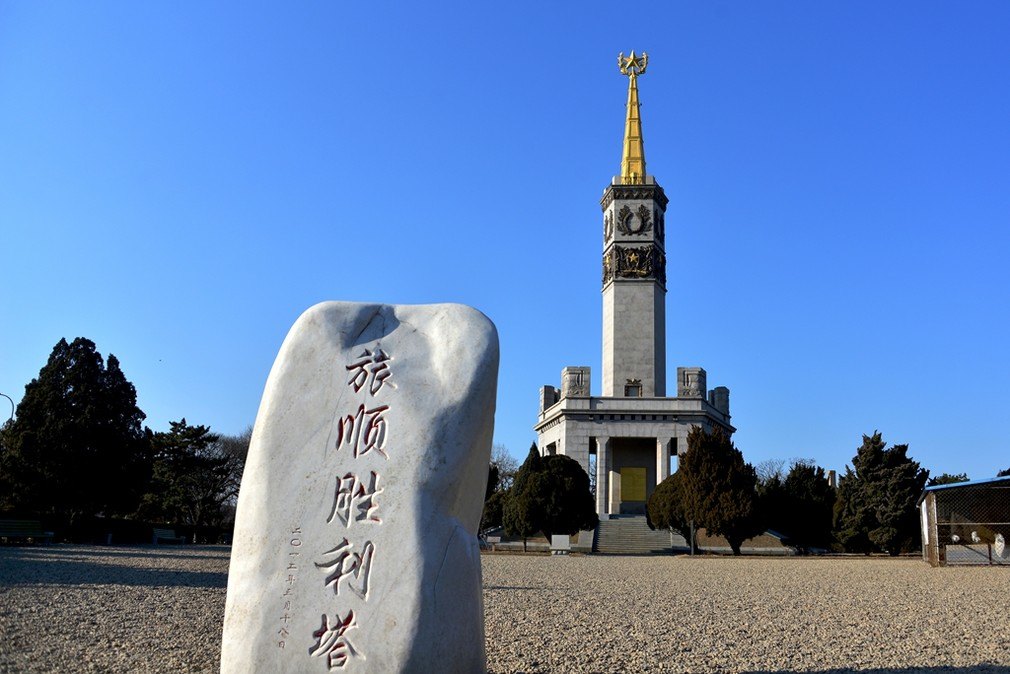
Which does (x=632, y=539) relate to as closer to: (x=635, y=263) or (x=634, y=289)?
(x=634, y=289)

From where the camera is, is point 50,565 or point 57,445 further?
point 57,445

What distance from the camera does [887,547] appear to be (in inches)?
1231

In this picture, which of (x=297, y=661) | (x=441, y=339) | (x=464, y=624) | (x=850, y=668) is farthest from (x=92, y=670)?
(x=850, y=668)

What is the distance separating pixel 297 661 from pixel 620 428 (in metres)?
38.5

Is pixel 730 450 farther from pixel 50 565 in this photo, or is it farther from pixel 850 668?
pixel 850 668

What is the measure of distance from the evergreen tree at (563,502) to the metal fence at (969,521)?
12.9 metres

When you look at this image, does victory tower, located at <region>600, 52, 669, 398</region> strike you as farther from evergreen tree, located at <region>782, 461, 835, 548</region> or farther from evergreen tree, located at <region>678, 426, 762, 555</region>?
evergreen tree, located at <region>678, 426, 762, 555</region>

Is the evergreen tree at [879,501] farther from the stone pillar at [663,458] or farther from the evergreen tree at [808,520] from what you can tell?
the stone pillar at [663,458]

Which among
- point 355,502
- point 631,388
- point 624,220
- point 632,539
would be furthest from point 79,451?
point 355,502

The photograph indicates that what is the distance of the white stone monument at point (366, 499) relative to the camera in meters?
5.80

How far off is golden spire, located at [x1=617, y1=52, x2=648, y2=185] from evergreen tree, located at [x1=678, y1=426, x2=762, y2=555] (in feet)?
61.4

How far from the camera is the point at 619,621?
10742 millimetres

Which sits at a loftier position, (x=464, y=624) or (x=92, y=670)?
(x=464, y=624)

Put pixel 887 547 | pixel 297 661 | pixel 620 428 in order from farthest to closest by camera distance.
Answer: pixel 620 428
pixel 887 547
pixel 297 661
